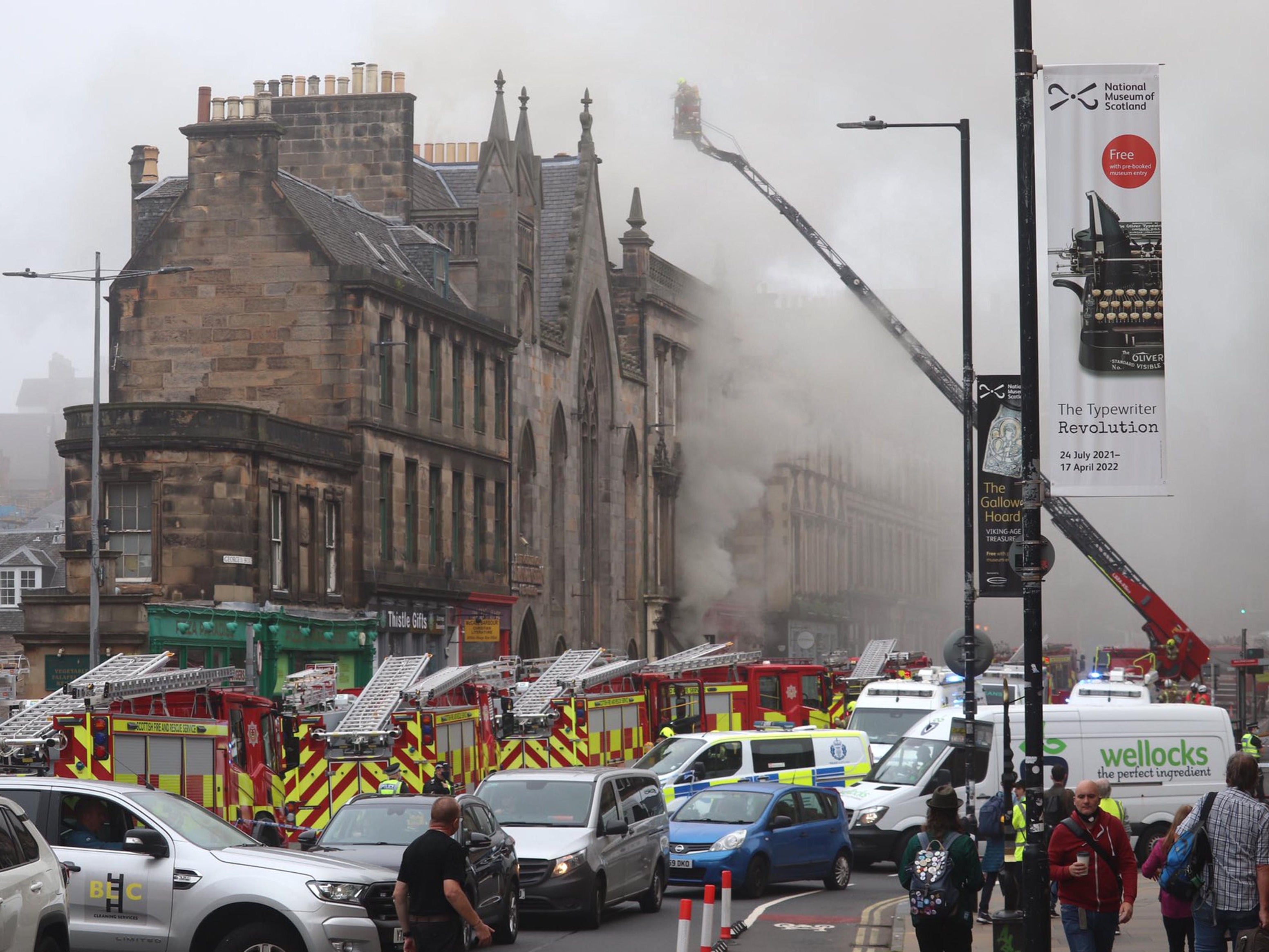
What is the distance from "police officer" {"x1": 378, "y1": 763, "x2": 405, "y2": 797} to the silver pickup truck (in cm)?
918

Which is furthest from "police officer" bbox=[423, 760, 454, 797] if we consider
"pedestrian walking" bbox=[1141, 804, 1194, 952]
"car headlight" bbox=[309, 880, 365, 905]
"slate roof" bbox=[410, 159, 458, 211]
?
"slate roof" bbox=[410, 159, 458, 211]

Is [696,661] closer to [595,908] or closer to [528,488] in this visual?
[528,488]

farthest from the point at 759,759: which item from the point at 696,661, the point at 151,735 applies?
the point at 151,735

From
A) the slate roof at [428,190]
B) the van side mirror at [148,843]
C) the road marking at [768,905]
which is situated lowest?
the road marking at [768,905]

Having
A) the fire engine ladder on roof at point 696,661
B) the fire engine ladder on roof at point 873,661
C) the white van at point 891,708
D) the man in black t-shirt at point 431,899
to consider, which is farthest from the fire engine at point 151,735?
the fire engine ladder on roof at point 873,661

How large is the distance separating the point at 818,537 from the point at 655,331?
57.7ft

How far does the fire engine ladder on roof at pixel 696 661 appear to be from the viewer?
39.6m

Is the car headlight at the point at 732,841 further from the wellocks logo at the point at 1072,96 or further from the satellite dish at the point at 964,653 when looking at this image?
the wellocks logo at the point at 1072,96

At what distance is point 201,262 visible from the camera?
157 ft

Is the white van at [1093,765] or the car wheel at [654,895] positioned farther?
the white van at [1093,765]

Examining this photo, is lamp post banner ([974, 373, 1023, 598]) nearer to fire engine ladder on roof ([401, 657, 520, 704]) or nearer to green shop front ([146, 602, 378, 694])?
fire engine ladder on roof ([401, 657, 520, 704])

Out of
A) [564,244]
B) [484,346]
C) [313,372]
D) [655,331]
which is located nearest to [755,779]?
[313,372]

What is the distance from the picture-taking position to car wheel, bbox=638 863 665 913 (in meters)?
21.3

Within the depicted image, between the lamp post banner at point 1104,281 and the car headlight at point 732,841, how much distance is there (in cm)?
989
